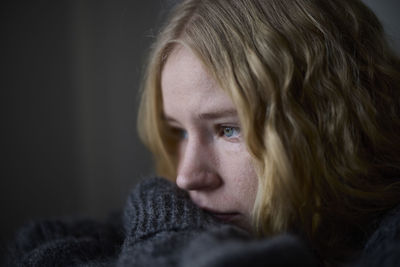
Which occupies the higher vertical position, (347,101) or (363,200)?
(347,101)

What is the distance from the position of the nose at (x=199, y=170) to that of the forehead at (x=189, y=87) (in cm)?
9

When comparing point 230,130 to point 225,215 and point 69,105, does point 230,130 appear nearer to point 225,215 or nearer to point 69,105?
point 225,215

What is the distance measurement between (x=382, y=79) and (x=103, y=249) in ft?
2.57

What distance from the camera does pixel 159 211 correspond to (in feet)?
2.39

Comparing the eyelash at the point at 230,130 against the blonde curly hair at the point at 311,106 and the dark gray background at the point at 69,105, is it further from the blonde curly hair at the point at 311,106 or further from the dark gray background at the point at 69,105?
the dark gray background at the point at 69,105

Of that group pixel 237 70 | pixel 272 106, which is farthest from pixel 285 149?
pixel 237 70

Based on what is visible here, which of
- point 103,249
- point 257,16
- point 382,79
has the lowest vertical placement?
point 103,249

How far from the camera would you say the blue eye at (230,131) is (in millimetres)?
745

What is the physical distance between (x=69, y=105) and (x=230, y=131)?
3.08ft

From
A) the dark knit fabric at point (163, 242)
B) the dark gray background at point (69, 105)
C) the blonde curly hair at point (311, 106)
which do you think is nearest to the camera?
the dark knit fabric at point (163, 242)

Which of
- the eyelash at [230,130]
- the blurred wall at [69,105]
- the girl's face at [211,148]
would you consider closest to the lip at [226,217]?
the girl's face at [211,148]

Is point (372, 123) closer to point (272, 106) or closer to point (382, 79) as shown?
point (382, 79)

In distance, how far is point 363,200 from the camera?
74 cm

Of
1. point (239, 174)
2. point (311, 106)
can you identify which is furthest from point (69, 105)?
point (311, 106)
